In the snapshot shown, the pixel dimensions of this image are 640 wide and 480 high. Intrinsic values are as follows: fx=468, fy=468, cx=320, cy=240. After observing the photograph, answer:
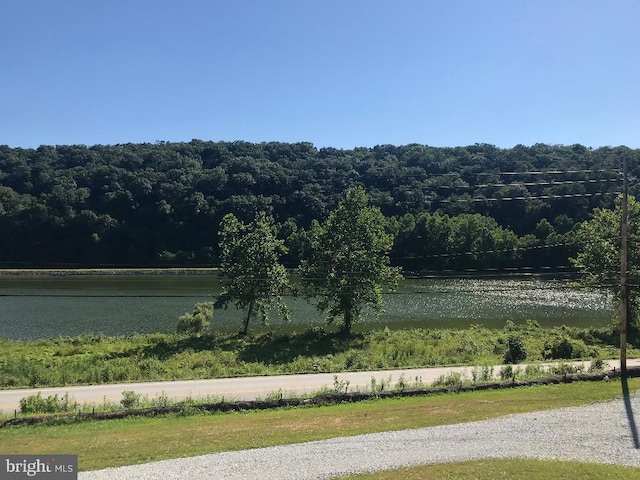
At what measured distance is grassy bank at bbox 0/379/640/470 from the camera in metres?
13.6

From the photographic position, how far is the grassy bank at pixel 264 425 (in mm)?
13570

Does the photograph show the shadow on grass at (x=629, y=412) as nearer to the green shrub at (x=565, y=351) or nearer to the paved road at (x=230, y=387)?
the paved road at (x=230, y=387)

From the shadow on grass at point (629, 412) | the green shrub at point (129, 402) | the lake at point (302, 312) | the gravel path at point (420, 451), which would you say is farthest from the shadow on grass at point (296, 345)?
the shadow on grass at point (629, 412)

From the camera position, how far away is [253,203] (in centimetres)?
12119

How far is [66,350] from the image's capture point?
3247 cm

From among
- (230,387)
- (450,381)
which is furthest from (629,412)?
(230,387)

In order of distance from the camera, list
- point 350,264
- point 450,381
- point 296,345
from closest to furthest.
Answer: point 450,381, point 296,345, point 350,264

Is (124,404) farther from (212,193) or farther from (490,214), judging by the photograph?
(212,193)

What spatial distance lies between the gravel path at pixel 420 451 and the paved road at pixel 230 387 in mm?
7783

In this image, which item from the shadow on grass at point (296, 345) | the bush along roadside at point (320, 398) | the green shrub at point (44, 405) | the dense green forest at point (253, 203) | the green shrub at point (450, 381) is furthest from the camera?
the dense green forest at point (253, 203)

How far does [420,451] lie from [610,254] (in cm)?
3270

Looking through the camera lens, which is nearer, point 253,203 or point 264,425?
point 264,425

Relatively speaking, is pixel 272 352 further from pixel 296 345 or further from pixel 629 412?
pixel 629 412

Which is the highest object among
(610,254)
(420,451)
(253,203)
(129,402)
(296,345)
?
(253,203)
